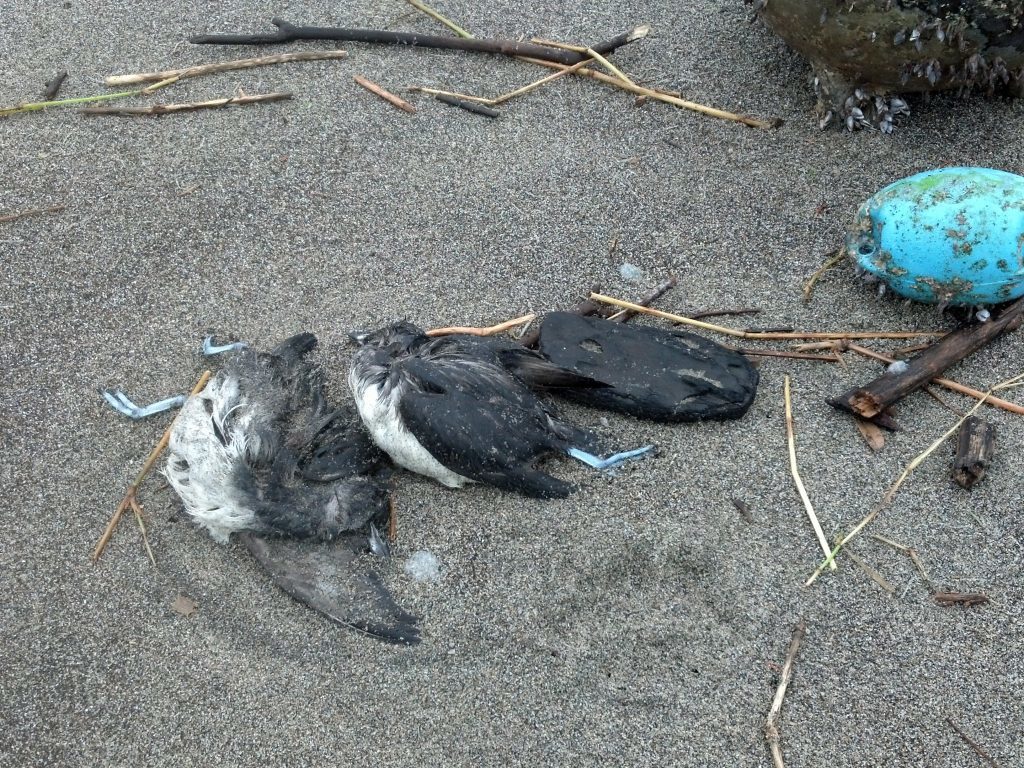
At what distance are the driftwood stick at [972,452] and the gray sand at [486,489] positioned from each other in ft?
0.21

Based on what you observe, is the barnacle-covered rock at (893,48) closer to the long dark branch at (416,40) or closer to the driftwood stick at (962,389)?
the long dark branch at (416,40)

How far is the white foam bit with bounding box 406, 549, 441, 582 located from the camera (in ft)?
8.16

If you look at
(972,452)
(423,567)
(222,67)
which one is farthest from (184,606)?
(222,67)

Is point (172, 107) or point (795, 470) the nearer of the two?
point (795, 470)

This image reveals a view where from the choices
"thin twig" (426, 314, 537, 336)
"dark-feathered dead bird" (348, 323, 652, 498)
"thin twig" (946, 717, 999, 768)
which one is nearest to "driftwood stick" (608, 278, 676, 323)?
"thin twig" (426, 314, 537, 336)

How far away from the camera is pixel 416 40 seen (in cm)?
421

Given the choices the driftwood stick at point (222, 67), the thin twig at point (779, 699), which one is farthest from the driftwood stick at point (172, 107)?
the thin twig at point (779, 699)

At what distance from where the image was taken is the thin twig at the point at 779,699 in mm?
2137

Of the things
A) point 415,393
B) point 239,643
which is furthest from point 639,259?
point 239,643

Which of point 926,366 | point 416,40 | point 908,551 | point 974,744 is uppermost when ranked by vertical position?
point 416,40

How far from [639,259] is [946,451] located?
4.00 feet

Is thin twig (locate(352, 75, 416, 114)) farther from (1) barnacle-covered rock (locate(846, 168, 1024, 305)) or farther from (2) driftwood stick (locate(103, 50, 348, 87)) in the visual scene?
(1) barnacle-covered rock (locate(846, 168, 1024, 305))

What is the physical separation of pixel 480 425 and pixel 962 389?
1.52 m

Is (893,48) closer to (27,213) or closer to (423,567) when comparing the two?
(423,567)
